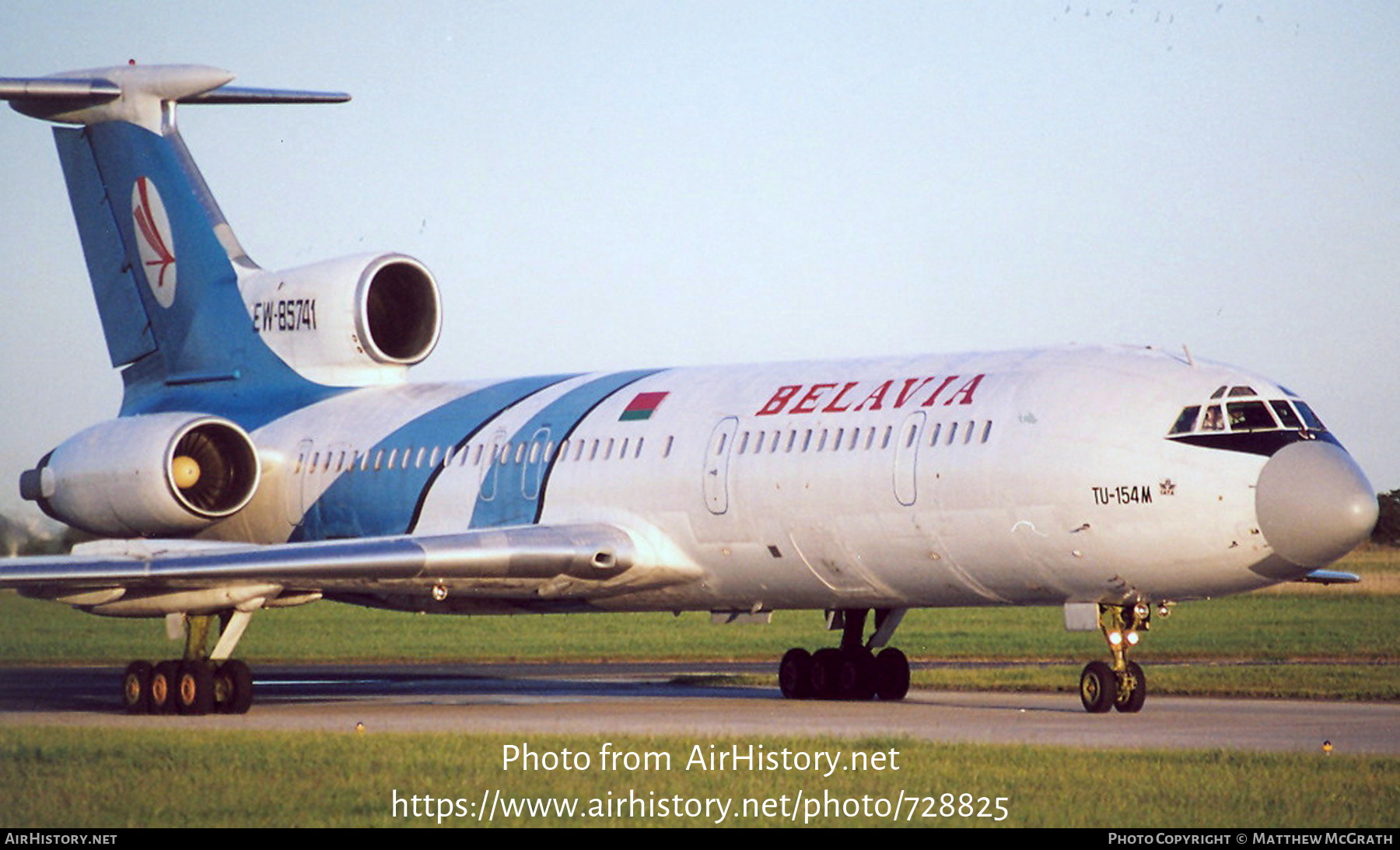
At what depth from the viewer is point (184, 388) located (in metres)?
31.6

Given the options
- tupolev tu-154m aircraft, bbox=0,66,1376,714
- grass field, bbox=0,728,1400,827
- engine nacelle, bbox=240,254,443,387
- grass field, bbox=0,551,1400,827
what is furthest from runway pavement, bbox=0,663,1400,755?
engine nacelle, bbox=240,254,443,387

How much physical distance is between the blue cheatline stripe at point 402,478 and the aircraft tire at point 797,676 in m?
5.18

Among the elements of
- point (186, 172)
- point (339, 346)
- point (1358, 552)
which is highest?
point (186, 172)

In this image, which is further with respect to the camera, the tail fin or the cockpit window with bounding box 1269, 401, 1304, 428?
the tail fin

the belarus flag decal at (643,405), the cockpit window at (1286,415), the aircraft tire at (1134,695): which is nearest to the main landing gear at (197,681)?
the belarus flag decal at (643,405)

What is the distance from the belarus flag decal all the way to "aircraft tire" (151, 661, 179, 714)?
6290 millimetres

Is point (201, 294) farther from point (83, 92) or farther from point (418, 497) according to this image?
point (418, 497)

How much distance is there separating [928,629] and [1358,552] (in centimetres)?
2943

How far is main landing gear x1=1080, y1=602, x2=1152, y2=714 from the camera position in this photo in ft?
70.5

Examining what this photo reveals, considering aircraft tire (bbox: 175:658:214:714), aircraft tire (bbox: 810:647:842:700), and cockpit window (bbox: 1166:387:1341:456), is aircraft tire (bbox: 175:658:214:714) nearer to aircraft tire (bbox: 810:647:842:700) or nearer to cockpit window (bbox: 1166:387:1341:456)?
aircraft tire (bbox: 810:647:842:700)

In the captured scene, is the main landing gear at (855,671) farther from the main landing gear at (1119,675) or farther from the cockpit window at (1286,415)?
the cockpit window at (1286,415)

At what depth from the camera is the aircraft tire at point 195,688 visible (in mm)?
24797
